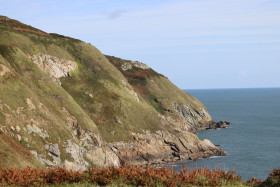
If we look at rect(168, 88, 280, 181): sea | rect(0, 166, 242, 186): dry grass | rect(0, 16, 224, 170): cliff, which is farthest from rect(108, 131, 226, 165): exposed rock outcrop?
rect(0, 166, 242, 186): dry grass

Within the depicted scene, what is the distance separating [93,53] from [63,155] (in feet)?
183

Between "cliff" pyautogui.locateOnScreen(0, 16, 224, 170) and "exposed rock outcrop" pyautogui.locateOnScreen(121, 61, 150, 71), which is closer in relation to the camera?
"cliff" pyautogui.locateOnScreen(0, 16, 224, 170)

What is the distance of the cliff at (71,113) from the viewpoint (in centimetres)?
5334

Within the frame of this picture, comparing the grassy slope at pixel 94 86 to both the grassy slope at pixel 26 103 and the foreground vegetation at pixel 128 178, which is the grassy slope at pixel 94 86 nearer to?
the grassy slope at pixel 26 103

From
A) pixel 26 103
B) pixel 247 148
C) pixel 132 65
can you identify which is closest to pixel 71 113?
pixel 26 103

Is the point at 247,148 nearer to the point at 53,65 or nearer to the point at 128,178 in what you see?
the point at 53,65

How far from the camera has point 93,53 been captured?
106 metres

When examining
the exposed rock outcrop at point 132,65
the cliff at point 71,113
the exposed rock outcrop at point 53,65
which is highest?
the exposed rock outcrop at point 132,65

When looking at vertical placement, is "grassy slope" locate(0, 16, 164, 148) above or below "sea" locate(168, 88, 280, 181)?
above

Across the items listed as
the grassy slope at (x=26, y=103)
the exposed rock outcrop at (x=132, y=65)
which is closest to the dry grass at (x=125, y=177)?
the grassy slope at (x=26, y=103)

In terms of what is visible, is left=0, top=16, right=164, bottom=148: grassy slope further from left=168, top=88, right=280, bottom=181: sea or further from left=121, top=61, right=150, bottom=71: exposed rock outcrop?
left=121, top=61, right=150, bottom=71: exposed rock outcrop

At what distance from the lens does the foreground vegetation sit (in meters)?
14.6

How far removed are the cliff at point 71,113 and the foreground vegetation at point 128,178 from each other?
21240mm

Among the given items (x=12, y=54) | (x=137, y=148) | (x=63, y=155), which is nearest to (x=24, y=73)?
(x=12, y=54)
